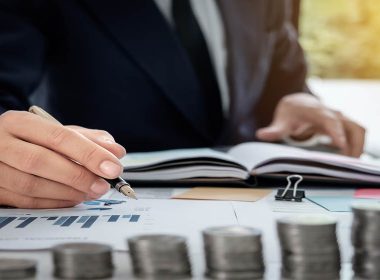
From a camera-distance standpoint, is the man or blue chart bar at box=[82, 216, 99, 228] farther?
the man

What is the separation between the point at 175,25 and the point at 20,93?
459 millimetres

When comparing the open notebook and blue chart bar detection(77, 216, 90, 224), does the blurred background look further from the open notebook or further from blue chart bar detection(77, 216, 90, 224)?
blue chart bar detection(77, 216, 90, 224)

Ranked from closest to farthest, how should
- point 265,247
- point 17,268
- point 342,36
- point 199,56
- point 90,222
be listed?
point 17,268 < point 265,247 < point 90,222 < point 199,56 < point 342,36

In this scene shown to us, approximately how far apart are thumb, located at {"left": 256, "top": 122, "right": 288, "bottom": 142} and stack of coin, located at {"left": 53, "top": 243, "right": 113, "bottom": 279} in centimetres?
103

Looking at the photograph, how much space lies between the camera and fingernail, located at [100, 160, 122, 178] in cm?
84

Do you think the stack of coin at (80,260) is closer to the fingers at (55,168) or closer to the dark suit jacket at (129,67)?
the fingers at (55,168)

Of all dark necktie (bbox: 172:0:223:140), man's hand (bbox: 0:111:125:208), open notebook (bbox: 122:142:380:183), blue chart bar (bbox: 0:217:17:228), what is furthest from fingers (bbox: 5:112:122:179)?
dark necktie (bbox: 172:0:223:140)

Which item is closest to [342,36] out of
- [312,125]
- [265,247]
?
[312,125]

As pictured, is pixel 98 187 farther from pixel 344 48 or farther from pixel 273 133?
pixel 344 48

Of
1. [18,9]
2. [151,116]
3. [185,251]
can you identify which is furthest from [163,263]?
[151,116]

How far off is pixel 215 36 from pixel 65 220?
3.47 ft

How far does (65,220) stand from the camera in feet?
2.66

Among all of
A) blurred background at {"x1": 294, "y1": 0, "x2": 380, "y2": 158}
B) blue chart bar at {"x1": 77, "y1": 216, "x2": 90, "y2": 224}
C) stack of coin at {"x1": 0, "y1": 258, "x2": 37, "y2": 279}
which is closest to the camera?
stack of coin at {"x1": 0, "y1": 258, "x2": 37, "y2": 279}

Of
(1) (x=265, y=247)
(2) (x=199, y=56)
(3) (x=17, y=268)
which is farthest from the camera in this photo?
(2) (x=199, y=56)
